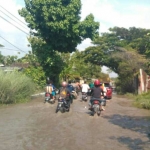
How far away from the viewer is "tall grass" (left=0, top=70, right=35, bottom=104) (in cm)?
1794

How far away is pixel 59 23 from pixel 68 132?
55.9 feet

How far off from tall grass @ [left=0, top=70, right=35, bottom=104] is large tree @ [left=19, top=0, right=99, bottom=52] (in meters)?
7.62

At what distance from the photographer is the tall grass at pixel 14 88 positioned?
17.9m

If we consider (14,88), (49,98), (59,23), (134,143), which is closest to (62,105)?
(49,98)

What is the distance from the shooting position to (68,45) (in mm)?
29453

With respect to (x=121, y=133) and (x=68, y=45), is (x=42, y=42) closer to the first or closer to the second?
(x=68, y=45)

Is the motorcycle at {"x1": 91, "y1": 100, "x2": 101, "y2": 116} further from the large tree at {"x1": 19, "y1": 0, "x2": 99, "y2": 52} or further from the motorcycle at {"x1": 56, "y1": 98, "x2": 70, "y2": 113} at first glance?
the large tree at {"x1": 19, "y1": 0, "x2": 99, "y2": 52}

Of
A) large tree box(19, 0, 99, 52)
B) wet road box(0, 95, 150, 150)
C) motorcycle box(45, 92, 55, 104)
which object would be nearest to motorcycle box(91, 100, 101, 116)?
wet road box(0, 95, 150, 150)

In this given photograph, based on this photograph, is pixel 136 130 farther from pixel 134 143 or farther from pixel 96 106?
pixel 96 106

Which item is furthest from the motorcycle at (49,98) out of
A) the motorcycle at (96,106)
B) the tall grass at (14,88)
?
the motorcycle at (96,106)

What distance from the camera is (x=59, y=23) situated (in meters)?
26.2

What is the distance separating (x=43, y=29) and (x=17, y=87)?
1048 cm

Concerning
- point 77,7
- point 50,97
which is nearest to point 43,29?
point 77,7

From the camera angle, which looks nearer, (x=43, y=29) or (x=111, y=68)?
(x=43, y=29)
